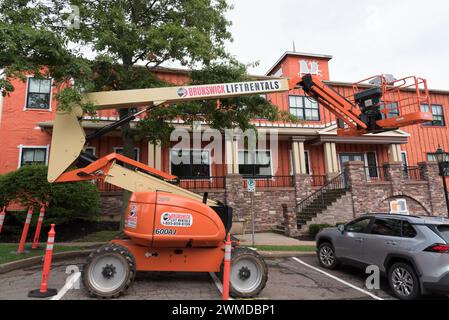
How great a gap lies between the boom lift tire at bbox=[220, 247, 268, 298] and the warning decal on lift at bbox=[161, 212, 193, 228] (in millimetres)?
1100

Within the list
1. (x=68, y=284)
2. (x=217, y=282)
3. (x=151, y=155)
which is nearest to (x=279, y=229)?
(x=151, y=155)

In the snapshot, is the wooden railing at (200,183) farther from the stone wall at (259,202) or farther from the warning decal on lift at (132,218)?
the warning decal on lift at (132,218)

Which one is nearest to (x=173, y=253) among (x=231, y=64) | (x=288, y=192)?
(x=231, y=64)

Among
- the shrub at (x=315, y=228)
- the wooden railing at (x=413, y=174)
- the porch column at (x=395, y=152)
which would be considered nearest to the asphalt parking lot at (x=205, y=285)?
the shrub at (x=315, y=228)

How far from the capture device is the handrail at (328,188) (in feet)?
51.0

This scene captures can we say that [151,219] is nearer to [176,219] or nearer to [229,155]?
[176,219]

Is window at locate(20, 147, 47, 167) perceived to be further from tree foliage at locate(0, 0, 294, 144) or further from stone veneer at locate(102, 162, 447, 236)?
tree foliage at locate(0, 0, 294, 144)

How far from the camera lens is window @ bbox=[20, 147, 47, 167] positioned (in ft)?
47.5

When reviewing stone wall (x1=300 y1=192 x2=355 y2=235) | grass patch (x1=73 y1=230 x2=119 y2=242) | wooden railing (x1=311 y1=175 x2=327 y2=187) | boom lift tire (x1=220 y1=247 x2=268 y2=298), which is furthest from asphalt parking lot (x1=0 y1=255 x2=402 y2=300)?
wooden railing (x1=311 y1=175 x2=327 y2=187)

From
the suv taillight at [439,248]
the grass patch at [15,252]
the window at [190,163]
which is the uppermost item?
the window at [190,163]

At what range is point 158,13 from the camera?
10.9m

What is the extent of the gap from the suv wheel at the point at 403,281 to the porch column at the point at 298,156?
425 inches

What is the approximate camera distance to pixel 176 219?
550 centimetres

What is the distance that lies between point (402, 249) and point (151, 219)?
4953 mm
